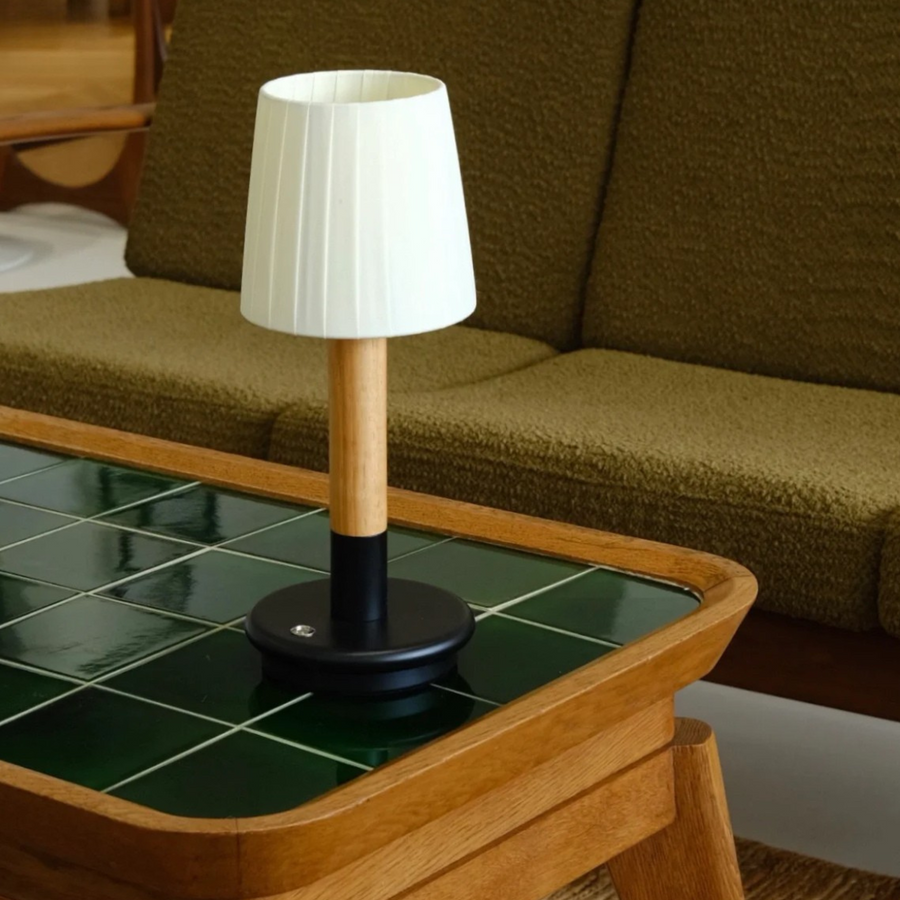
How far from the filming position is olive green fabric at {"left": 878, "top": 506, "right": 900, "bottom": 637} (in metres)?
1.37

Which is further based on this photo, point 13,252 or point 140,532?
point 13,252

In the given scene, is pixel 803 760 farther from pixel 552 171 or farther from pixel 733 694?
pixel 552 171

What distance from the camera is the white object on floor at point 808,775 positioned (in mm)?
1608

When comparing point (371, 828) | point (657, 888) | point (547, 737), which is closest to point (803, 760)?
point (657, 888)

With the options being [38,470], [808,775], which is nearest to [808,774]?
[808,775]

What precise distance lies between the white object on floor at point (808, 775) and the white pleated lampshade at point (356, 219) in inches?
35.6

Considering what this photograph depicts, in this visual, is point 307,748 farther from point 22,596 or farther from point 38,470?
point 38,470

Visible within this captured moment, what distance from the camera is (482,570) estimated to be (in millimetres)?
1176

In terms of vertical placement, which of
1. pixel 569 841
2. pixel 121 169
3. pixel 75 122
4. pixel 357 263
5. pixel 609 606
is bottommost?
pixel 121 169

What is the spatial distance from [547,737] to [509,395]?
2.79ft

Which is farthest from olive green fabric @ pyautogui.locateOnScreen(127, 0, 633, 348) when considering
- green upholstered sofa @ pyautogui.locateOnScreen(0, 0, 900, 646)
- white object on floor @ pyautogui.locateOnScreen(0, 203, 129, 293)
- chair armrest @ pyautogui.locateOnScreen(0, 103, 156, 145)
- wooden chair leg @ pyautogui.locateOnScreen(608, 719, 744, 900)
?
white object on floor @ pyautogui.locateOnScreen(0, 203, 129, 293)

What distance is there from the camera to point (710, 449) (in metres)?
1.54

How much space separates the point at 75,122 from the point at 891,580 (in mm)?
1558

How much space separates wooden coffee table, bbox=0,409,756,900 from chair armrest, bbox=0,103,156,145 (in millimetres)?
1200
